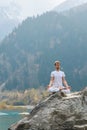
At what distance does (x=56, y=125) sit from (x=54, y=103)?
174 centimetres

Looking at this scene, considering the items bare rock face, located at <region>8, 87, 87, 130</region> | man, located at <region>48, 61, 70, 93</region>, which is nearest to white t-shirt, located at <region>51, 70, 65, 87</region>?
man, located at <region>48, 61, 70, 93</region>

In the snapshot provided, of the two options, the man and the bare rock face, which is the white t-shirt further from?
the bare rock face

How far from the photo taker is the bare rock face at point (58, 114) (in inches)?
1136

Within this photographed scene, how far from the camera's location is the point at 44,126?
2909 cm

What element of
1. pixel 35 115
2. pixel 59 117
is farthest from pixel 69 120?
pixel 35 115

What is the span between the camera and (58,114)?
29406 mm

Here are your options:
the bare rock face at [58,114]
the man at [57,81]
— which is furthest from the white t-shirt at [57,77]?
the bare rock face at [58,114]

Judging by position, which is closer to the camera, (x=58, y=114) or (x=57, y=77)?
(x=58, y=114)

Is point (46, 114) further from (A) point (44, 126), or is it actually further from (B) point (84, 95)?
(B) point (84, 95)

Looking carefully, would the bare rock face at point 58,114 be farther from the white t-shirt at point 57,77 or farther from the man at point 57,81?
the white t-shirt at point 57,77

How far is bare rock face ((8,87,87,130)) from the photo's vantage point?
2886 centimetres

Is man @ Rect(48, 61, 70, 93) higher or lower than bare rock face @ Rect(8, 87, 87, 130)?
higher

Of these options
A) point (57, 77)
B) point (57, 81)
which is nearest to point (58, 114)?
point (57, 81)

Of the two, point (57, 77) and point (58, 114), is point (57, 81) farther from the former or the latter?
point (58, 114)
